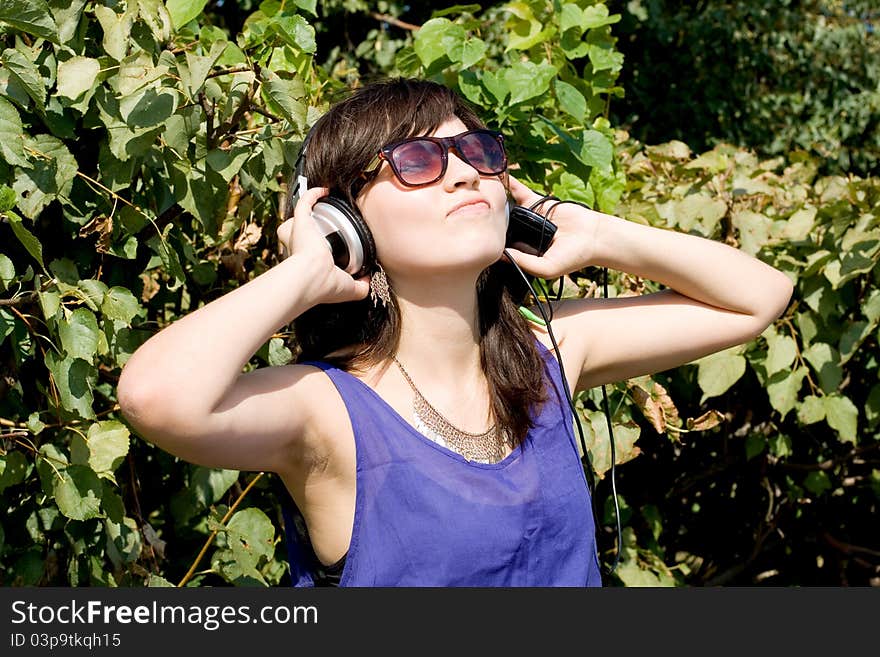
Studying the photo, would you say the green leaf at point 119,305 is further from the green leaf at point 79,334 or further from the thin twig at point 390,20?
the thin twig at point 390,20

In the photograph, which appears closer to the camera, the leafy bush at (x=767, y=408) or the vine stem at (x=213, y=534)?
the vine stem at (x=213, y=534)

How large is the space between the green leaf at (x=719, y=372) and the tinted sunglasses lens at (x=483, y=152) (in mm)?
1217

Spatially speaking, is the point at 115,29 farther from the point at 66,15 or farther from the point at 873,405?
the point at 873,405

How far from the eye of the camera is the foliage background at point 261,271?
1884 millimetres

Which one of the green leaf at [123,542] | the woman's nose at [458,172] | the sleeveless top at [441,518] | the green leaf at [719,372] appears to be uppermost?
the woman's nose at [458,172]

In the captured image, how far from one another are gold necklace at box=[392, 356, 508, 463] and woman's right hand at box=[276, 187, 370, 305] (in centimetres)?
18

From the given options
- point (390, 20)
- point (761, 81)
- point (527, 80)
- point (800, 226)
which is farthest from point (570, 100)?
point (761, 81)

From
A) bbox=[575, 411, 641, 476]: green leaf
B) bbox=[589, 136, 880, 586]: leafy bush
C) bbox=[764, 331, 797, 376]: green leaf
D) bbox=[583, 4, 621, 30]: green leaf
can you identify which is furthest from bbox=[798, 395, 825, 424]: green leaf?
bbox=[583, 4, 621, 30]: green leaf

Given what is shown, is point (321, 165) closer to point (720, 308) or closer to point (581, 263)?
point (581, 263)

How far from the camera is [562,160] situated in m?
2.48

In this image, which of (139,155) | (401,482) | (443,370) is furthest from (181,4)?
(401,482)

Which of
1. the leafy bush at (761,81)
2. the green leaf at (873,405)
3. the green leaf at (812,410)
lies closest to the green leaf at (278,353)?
the green leaf at (812,410)

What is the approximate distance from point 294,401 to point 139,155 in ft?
2.14

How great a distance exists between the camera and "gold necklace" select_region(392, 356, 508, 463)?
167 cm
